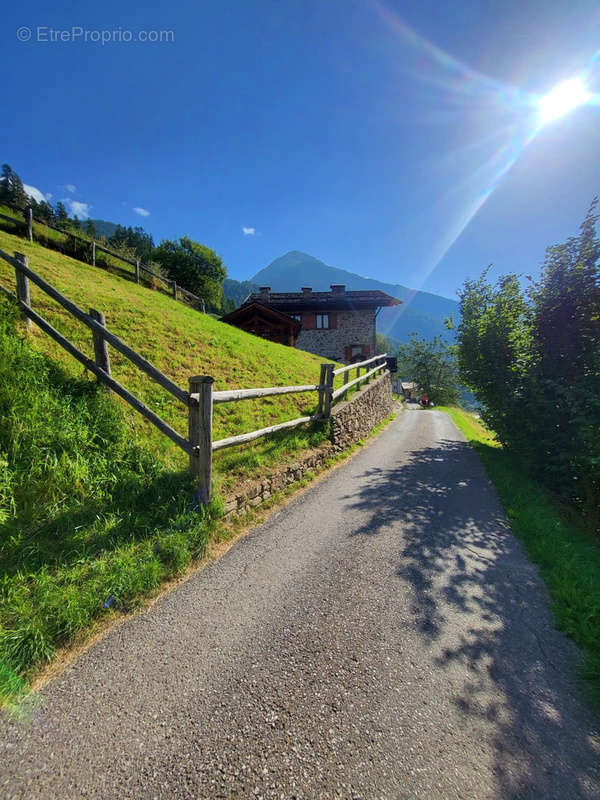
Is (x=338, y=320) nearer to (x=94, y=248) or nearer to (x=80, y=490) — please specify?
(x=94, y=248)

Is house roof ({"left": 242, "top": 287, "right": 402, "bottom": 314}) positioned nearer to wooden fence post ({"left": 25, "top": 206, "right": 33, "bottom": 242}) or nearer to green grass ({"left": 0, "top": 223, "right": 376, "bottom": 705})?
wooden fence post ({"left": 25, "top": 206, "right": 33, "bottom": 242})

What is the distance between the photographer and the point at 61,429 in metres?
3.55

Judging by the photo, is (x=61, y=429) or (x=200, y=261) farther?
(x=200, y=261)

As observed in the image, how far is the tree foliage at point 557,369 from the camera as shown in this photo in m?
5.54

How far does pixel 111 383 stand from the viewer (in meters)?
4.21

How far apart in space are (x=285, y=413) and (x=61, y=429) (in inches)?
161

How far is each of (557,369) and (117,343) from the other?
8.61 meters

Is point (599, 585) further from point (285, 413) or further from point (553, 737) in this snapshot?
point (285, 413)

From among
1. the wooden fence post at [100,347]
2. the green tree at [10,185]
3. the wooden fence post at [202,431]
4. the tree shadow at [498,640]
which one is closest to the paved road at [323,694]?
the tree shadow at [498,640]

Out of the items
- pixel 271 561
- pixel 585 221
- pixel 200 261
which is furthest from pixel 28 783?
pixel 200 261

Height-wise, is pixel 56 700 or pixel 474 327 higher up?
pixel 474 327

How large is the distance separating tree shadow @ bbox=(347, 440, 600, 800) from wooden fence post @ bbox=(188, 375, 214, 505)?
2138mm

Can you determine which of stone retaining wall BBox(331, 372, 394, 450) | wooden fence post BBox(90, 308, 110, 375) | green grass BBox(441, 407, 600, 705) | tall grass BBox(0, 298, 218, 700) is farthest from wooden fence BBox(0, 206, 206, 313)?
green grass BBox(441, 407, 600, 705)

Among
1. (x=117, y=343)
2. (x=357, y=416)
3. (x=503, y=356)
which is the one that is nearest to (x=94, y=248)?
(x=117, y=343)
